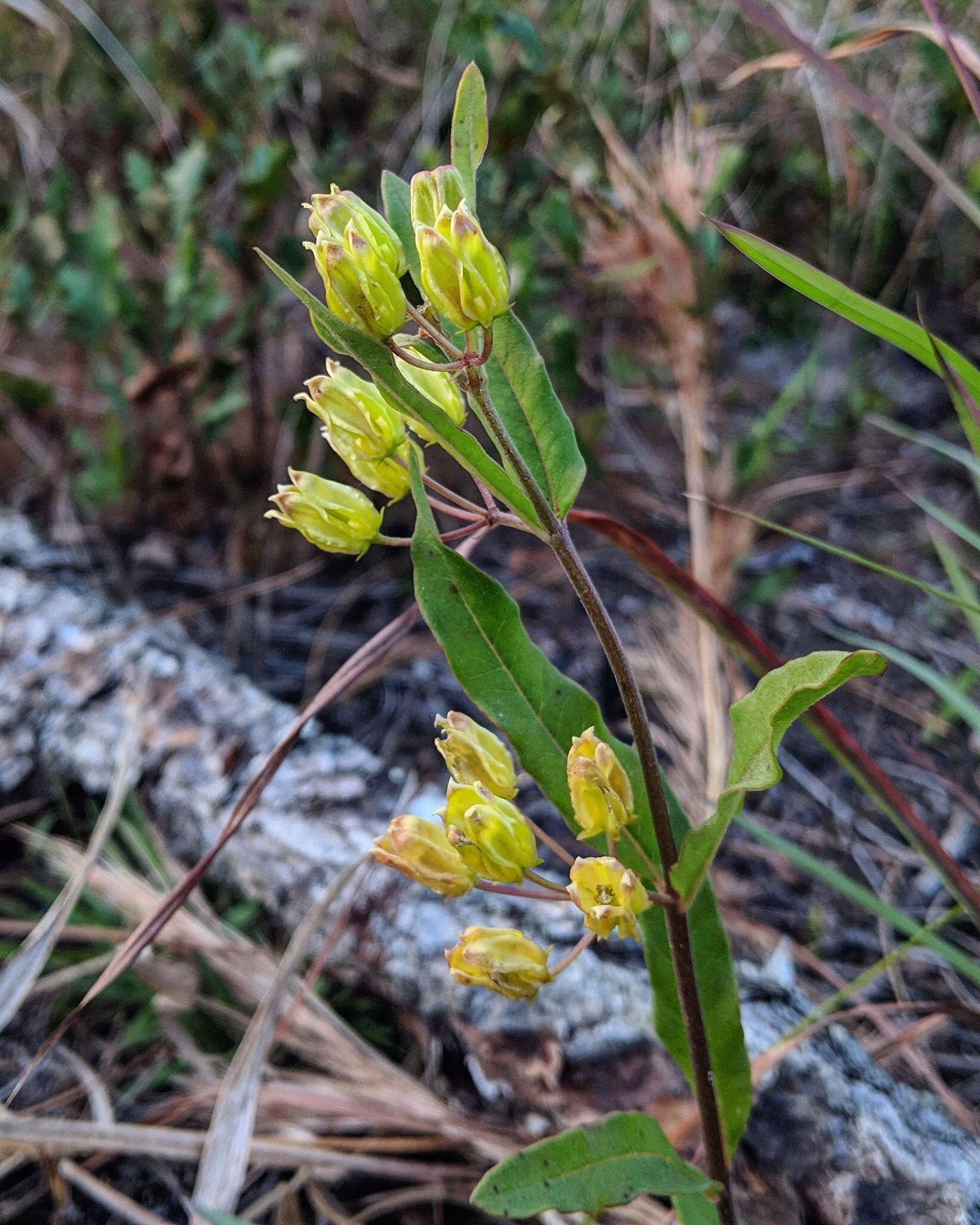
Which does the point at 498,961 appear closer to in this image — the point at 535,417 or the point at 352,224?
the point at 535,417

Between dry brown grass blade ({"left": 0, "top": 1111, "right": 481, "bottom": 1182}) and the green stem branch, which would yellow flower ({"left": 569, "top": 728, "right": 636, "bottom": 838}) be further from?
dry brown grass blade ({"left": 0, "top": 1111, "right": 481, "bottom": 1182})

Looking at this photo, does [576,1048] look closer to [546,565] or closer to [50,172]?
[546,565]

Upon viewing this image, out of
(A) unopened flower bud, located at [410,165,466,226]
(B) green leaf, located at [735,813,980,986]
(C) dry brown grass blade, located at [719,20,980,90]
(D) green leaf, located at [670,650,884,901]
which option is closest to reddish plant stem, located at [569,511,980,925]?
(B) green leaf, located at [735,813,980,986]

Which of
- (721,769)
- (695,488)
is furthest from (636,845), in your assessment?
(695,488)

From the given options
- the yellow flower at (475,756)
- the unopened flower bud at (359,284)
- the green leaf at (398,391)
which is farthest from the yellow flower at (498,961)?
the unopened flower bud at (359,284)

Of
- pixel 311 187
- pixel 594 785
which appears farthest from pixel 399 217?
pixel 311 187

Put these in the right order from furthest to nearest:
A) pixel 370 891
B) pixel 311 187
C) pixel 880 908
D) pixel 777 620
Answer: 1. pixel 311 187
2. pixel 777 620
3. pixel 370 891
4. pixel 880 908

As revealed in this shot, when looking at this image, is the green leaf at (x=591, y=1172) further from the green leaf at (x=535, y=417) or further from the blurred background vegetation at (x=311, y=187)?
the blurred background vegetation at (x=311, y=187)
